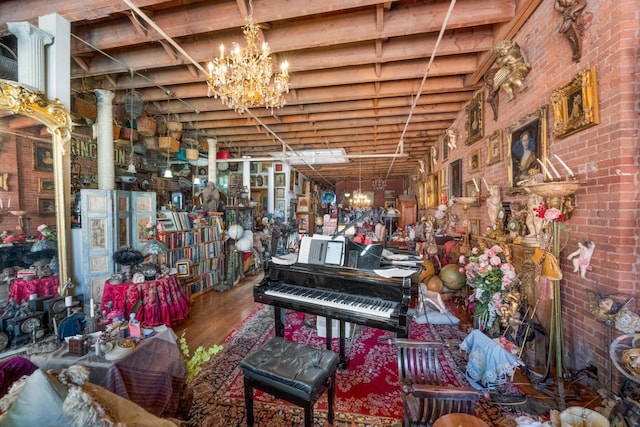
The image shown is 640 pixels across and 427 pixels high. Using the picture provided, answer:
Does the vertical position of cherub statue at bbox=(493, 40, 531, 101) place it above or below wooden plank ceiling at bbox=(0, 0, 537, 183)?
below

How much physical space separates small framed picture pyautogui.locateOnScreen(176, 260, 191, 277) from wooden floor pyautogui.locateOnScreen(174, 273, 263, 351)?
59 cm

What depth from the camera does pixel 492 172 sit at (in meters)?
3.98

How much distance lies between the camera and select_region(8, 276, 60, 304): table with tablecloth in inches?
109

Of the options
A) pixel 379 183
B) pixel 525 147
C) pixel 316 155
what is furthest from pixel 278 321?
pixel 379 183

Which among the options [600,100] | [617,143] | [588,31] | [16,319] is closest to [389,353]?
[617,143]

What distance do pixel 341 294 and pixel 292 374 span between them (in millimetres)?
976

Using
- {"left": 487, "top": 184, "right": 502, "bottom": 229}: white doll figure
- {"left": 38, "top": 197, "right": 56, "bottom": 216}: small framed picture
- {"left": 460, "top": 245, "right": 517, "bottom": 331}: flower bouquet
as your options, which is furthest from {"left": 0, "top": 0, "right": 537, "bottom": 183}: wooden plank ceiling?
{"left": 460, "top": 245, "right": 517, "bottom": 331}: flower bouquet

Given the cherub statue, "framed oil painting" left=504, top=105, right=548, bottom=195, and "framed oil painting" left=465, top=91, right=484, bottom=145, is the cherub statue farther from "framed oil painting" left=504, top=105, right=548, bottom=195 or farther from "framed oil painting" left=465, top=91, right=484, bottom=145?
"framed oil painting" left=465, top=91, right=484, bottom=145

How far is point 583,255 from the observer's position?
211 centimetres

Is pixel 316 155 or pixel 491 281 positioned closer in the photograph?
pixel 491 281

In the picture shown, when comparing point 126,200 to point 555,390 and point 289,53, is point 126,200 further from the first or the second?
point 555,390

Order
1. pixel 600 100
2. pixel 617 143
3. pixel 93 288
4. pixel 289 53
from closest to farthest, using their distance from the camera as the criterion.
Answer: pixel 617 143
pixel 600 100
pixel 93 288
pixel 289 53

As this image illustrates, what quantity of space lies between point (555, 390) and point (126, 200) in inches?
221

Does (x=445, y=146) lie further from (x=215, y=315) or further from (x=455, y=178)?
(x=215, y=315)
